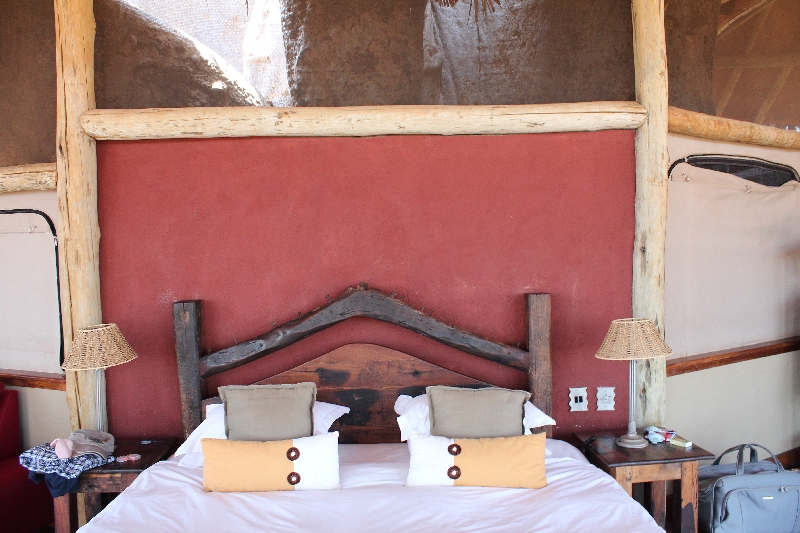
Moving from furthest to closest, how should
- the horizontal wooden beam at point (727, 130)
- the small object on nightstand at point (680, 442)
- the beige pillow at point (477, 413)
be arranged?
the horizontal wooden beam at point (727, 130) < the small object on nightstand at point (680, 442) < the beige pillow at point (477, 413)

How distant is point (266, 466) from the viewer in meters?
2.49

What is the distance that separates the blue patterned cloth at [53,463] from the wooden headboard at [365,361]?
502 mm

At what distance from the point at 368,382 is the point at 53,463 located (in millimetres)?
1593

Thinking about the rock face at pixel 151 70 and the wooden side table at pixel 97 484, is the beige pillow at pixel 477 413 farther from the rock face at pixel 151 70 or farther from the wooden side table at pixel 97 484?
the rock face at pixel 151 70

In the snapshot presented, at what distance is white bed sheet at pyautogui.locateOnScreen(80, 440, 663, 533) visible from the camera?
7.08ft

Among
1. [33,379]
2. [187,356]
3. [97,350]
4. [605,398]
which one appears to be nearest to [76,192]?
[97,350]

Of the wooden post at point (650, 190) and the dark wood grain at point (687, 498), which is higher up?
the wooden post at point (650, 190)

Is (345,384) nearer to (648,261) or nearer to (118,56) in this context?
(648,261)

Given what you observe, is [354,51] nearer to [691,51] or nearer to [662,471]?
[691,51]

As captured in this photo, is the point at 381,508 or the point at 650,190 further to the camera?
the point at 650,190

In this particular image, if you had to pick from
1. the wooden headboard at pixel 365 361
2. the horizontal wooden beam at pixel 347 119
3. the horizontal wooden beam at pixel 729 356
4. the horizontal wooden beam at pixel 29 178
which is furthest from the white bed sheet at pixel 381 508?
the horizontal wooden beam at pixel 29 178

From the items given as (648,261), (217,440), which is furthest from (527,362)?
(217,440)

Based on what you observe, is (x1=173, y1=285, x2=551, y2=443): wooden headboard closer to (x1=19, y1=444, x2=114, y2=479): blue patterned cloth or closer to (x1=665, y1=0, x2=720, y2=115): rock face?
(x1=19, y1=444, x2=114, y2=479): blue patterned cloth

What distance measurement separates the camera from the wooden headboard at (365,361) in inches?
121
